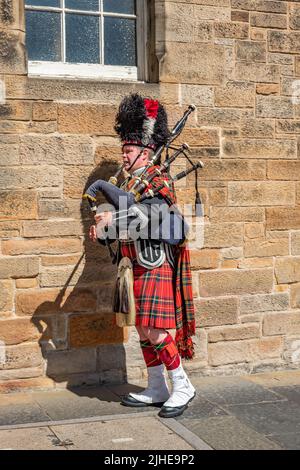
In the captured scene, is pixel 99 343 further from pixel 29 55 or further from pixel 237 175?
pixel 29 55

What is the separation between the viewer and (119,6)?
20.1 ft

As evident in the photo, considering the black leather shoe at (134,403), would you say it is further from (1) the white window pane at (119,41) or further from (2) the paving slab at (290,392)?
(1) the white window pane at (119,41)

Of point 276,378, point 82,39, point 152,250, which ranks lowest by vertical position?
point 276,378

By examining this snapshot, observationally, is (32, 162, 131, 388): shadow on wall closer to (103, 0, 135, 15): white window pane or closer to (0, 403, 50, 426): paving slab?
(0, 403, 50, 426): paving slab

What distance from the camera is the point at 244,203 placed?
6.30 meters

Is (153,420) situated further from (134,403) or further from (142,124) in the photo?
(142,124)

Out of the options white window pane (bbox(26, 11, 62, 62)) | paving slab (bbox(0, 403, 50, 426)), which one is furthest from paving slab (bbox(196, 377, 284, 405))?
white window pane (bbox(26, 11, 62, 62))

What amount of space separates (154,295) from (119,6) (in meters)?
2.43

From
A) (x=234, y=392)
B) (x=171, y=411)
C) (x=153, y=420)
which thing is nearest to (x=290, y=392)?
(x=234, y=392)

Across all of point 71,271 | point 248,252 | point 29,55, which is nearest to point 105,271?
point 71,271

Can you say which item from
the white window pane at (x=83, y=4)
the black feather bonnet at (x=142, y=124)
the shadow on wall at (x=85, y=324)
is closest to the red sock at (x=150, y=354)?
the shadow on wall at (x=85, y=324)

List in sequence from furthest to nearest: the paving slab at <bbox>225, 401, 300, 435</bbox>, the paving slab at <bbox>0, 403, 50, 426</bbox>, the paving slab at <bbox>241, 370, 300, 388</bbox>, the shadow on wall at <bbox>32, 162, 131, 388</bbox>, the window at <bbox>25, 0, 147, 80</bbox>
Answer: the paving slab at <bbox>241, 370, 300, 388</bbox>, the window at <bbox>25, 0, 147, 80</bbox>, the shadow on wall at <bbox>32, 162, 131, 388</bbox>, the paving slab at <bbox>0, 403, 50, 426</bbox>, the paving slab at <bbox>225, 401, 300, 435</bbox>

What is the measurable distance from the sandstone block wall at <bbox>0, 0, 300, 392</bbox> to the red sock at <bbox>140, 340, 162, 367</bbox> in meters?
0.64

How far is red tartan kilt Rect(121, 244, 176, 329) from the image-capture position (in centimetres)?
509
